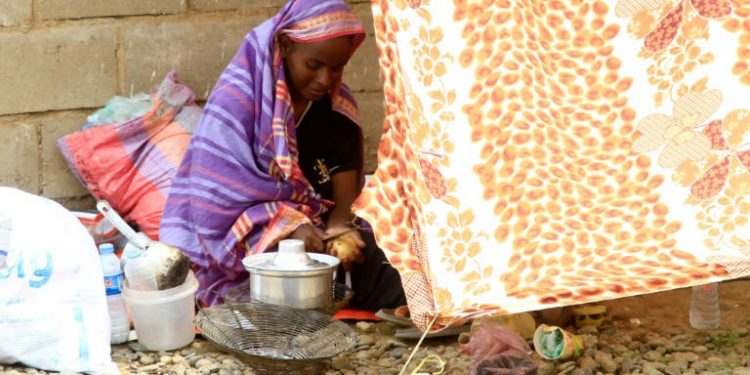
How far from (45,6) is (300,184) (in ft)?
4.51

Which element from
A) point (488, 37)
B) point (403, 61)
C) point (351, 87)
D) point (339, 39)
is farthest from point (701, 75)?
point (351, 87)

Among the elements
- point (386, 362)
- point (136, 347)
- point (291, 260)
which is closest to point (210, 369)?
point (136, 347)

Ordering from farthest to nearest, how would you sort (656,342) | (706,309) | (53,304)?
(706,309) < (656,342) < (53,304)

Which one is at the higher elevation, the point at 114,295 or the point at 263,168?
the point at 263,168

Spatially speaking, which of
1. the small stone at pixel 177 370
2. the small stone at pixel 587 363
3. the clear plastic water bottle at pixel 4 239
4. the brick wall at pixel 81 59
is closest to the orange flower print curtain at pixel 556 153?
the small stone at pixel 587 363

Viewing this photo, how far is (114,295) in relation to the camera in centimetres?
317

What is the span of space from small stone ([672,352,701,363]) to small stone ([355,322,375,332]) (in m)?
1.03

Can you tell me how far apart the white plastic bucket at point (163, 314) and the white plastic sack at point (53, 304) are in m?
0.15

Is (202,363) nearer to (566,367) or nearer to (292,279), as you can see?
(292,279)

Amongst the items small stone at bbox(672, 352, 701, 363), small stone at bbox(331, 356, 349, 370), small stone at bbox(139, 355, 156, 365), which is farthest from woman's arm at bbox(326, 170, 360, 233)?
small stone at bbox(672, 352, 701, 363)

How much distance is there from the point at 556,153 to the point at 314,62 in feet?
3.43

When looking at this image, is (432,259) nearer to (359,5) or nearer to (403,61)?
(403,61)

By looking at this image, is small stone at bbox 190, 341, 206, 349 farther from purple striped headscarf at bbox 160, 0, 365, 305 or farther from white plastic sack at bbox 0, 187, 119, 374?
white plastic sack at bbox 0, 187, 119, 374

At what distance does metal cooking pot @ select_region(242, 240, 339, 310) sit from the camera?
302 cm
